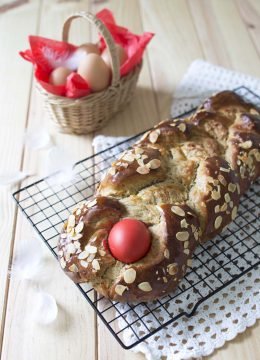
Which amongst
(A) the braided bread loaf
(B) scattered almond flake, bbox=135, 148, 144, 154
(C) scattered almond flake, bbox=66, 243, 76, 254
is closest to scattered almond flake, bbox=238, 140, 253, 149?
(A) the braided bread loaf

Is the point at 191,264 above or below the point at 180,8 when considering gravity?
below

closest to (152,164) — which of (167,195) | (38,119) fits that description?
(167,195)

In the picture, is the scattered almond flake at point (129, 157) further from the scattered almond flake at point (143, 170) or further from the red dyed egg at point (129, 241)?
the red dyed egg at point (129, 241)

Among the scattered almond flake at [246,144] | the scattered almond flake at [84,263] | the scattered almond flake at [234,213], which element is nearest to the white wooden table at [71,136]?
the scattered almond flake at [84,263]

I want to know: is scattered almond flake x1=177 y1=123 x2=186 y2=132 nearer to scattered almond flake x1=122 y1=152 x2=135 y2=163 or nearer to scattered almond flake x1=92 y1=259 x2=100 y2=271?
scattered almond flake x1=122 y1=152 x2=135 y2=163

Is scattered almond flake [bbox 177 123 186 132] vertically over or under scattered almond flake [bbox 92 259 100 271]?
over

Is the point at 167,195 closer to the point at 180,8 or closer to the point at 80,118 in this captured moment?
the point at 80,118
